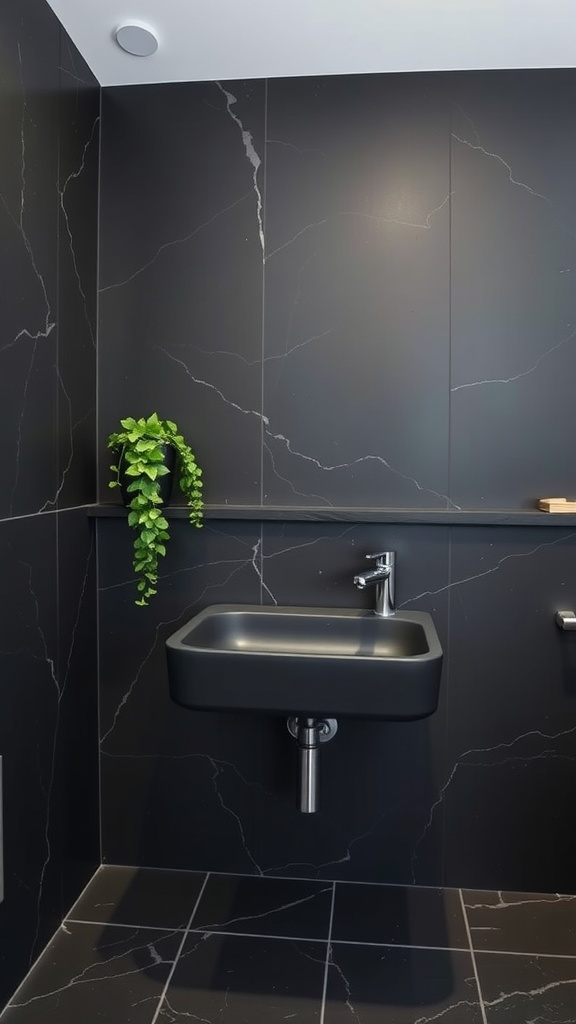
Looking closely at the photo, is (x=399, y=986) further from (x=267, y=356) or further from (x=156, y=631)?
(x=267, y=356)

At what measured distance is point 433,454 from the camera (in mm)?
2152

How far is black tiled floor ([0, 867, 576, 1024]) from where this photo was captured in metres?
1.67

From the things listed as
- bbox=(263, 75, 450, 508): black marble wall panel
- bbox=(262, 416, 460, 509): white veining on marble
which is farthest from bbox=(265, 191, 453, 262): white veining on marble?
bbox=(262, 416, 460, 509): white veining on marble

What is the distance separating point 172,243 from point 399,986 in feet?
6.59

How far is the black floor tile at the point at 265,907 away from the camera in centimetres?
197

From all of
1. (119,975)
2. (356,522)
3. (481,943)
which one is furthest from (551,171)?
(119,975)

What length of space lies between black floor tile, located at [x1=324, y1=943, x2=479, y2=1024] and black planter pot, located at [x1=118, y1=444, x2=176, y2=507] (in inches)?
48.7

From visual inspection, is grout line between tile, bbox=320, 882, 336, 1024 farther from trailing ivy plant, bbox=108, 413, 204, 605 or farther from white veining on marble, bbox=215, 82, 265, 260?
white veining on marble, bbox=215, 82, 265, 260

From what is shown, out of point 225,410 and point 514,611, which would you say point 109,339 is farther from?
point 514,611

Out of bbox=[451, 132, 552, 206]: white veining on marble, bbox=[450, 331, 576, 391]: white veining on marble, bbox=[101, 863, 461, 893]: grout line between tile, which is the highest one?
bbox=[451, 132, 552, 206]: white veining on marble

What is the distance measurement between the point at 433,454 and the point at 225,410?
0.61m

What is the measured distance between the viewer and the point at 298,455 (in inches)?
86.3

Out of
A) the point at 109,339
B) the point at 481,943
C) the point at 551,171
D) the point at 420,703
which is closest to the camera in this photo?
the point at 420,703

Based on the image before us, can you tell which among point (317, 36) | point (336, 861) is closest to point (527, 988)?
point (336, 861)
